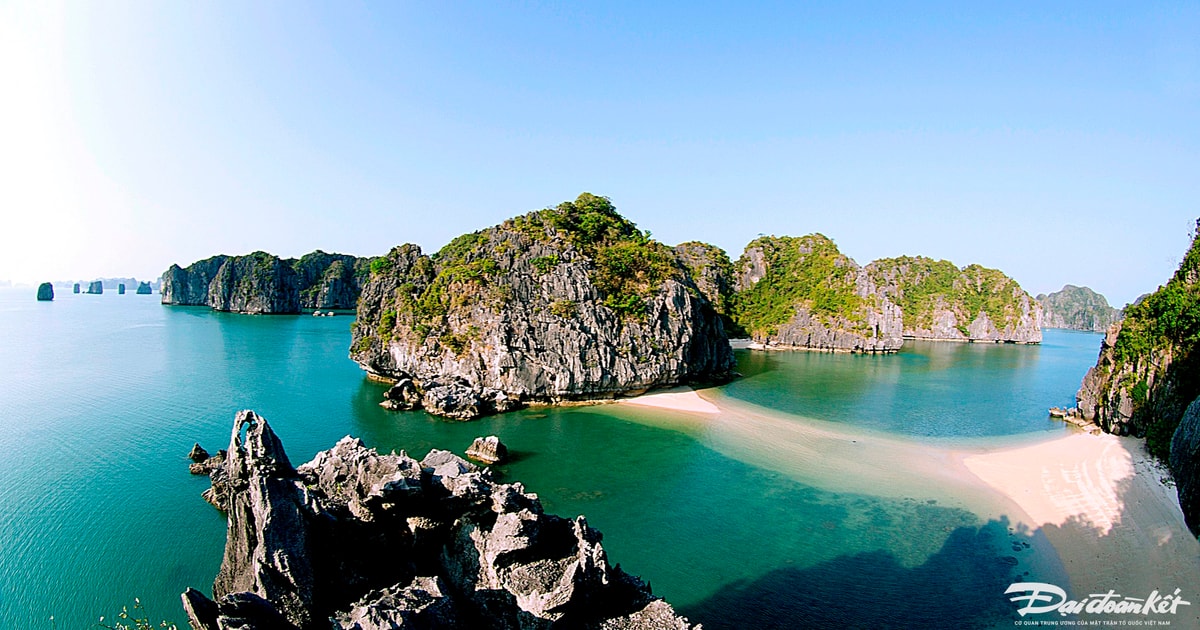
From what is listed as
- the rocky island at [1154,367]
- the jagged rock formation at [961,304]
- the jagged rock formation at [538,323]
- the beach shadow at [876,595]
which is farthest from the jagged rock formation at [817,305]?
the beach shadow at [876,595]

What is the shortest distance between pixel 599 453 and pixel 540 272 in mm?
17060

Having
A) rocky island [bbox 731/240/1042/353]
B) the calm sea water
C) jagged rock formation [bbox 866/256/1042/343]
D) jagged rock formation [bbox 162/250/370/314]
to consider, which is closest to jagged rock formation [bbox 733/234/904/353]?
rocky island [bbox 731/240/1042/353]

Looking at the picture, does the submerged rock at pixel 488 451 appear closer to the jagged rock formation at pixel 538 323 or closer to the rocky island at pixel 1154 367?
the jagged rock formation at pixel 538 323

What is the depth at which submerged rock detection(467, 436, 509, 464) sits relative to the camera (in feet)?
86.3

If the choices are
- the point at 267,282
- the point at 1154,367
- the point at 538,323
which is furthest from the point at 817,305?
the point at 267,282

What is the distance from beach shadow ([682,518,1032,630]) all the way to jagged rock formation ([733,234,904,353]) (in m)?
63.7

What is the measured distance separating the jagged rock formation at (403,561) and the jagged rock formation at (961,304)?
346ft

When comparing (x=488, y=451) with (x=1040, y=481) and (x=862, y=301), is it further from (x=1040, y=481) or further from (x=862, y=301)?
(x=862, y=301)

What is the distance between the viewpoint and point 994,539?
63.8 feet

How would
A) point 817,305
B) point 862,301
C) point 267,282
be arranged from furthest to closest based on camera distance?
point 267,282 < point 817,305 < point 862,301

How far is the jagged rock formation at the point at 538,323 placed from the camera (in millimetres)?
37594

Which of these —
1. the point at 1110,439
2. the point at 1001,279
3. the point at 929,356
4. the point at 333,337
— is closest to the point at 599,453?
the point at 1110,439

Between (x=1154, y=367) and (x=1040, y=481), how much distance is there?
11881 mm

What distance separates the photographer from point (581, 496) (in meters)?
22.4
